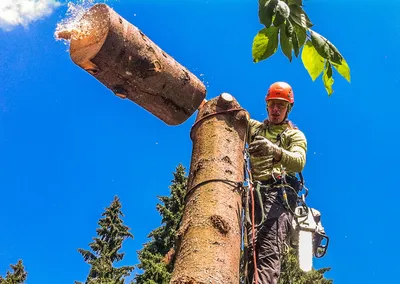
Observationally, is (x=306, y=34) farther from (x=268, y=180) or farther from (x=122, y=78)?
(x=268, y=180)

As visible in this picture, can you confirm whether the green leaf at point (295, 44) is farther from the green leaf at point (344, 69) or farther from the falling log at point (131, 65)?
the falling log at point (131, 65)

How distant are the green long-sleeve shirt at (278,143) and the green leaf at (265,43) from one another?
1.69 meters

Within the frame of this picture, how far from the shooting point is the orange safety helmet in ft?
12.3

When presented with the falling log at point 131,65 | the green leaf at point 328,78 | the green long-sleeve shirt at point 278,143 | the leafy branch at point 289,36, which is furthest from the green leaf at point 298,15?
the green long-sleeve shirt at point 278,143

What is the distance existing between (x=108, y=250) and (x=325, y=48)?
26680mm

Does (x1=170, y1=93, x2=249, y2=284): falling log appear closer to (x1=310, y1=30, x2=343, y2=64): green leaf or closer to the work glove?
the work glove

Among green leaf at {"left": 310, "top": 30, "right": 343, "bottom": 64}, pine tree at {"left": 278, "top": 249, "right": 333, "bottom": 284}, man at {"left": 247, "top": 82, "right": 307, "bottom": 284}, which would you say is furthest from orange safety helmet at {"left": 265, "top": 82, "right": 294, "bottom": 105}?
pine tree at {"left": 278, "top": 249, "right": 333, "bottom": 284}

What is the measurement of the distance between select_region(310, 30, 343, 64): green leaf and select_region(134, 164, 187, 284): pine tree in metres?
18.0

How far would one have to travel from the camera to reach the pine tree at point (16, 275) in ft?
82.6

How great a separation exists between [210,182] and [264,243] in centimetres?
103

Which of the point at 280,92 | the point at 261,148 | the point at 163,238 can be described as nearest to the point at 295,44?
the point at 261,148

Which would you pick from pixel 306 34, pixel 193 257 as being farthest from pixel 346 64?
pixel 193 257

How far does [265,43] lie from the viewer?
1495 millimetres

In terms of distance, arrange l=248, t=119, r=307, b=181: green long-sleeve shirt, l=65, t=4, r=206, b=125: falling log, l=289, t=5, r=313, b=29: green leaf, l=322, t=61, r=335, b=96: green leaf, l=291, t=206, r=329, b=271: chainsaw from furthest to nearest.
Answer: l=291, t=206, r=329, b=271: chainsaw < l=248, t=119, r=307, b=181: green long-sleeve shirt < l=65, t=4, r=206, b=125: falling log < l=322, t=61, r=335, b=96: green leaf < l=289, t=5, r=313, b=29: green leaf
